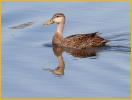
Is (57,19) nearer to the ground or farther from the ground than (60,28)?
farther from the ground

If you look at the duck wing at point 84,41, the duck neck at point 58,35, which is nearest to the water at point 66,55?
the duck neck at point 58,35

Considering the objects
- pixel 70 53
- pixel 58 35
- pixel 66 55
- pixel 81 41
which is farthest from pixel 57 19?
pixel 66 55

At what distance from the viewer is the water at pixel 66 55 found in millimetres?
16812

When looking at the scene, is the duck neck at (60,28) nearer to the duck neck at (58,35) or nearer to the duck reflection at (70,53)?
the duck neck at (58,35)

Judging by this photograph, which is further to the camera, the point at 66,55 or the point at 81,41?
the point at 81,41

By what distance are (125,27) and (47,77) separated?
628 cm

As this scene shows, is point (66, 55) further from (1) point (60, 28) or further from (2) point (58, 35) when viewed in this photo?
(1) point (60, 28)

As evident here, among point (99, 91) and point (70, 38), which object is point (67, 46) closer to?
point (70, 38)

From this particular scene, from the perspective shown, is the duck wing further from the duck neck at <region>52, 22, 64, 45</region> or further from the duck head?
the duck head

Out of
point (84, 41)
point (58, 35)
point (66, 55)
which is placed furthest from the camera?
point (58, 35)

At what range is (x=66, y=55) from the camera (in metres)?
21.1

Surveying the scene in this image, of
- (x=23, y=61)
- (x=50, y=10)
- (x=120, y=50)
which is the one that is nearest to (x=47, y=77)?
(x=23, y=61)

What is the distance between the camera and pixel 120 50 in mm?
21047

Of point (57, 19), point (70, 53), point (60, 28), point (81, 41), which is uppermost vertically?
point (57, 19)
